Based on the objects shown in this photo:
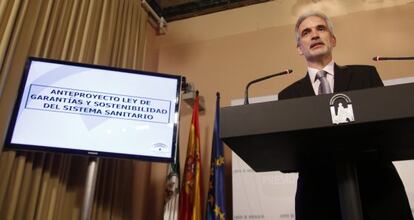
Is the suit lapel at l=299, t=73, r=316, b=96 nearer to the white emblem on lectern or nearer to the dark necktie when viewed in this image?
the dark necktie

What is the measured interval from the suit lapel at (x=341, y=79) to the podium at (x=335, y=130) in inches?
17.6

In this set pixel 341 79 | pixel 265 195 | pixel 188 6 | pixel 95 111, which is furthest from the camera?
pixel 188 6

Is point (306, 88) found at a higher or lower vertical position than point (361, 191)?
higher

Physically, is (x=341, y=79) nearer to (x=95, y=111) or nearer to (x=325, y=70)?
(x=325, y=70)

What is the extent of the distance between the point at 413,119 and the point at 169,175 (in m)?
2.33

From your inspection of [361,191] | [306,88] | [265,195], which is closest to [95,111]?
→ [306,88]

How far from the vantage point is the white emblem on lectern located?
2.90 feet

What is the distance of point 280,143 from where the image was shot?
994 millimetres

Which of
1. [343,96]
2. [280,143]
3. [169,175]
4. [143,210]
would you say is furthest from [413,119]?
[143,210]

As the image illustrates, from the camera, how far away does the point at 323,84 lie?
1546 mm

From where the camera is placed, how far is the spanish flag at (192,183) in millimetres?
2881

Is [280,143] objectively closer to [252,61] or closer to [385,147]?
[385,147]

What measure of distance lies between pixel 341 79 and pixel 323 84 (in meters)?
0.07

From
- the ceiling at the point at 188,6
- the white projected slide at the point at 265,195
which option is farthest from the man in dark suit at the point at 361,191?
the ceiling at the point at 188,6
